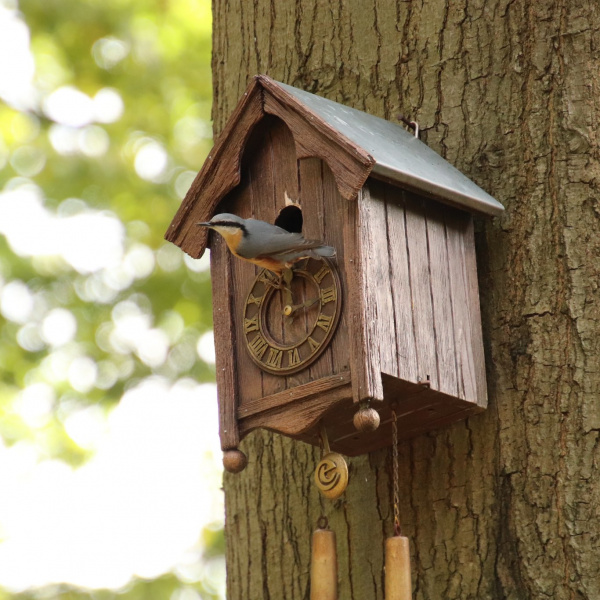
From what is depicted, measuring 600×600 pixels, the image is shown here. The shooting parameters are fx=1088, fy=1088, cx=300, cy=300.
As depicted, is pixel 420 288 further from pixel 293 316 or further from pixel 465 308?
pixel 293 316

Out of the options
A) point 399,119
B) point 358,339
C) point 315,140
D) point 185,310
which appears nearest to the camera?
point 358,339

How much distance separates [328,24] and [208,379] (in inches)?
150

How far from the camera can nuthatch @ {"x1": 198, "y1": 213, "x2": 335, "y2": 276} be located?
106 inches

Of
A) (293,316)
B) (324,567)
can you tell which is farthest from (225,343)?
(324,567)

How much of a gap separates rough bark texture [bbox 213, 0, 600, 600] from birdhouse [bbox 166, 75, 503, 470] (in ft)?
0.32

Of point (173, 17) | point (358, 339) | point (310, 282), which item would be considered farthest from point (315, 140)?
point (173, 17)

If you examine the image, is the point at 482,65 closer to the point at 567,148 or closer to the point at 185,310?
the point at 567,148

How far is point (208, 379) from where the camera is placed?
7.01 metres

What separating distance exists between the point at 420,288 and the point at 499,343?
13.6 inches

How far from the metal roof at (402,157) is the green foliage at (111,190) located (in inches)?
156

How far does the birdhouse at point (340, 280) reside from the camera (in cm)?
262

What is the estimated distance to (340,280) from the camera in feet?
8.71

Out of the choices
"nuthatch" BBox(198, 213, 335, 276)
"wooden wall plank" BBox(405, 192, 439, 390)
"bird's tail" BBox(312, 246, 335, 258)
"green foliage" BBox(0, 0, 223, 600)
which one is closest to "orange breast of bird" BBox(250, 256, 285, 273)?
"nuthatch" BBox(198, 213, 335, 276)

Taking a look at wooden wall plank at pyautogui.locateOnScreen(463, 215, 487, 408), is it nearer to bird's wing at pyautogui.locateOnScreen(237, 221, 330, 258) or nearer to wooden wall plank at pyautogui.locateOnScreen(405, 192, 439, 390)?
wooden wall plank at pyautogui.locateOnScreen(405, 192, 439, 390)
